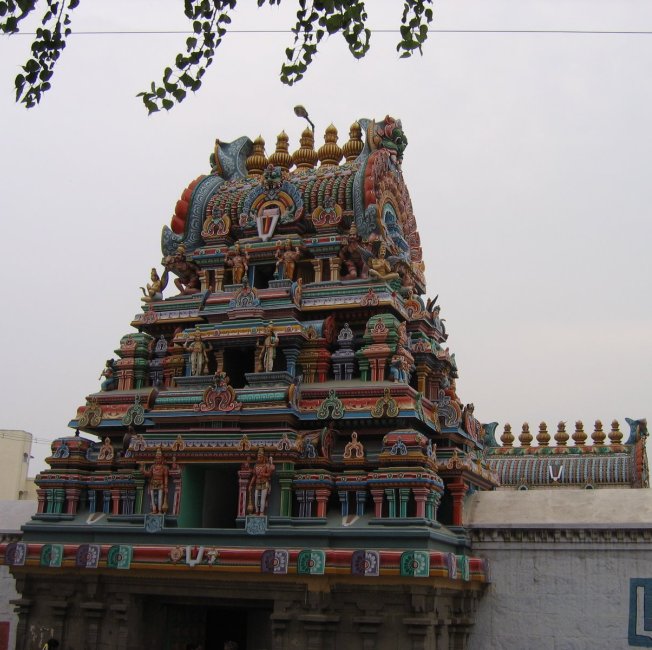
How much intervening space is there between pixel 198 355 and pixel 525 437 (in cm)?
1493

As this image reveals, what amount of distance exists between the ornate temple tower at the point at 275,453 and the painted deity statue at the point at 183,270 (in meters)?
0.05

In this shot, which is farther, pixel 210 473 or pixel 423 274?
pixel 423 274

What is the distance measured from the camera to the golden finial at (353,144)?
1085 inches

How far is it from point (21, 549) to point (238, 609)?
558 centimetres

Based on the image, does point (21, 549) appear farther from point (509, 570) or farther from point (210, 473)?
point (509, 570)

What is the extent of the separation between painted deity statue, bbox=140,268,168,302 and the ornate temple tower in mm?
65

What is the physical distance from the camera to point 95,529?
21.2m

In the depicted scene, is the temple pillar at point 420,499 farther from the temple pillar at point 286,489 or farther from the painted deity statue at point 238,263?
the painted deity statue at point 238,263

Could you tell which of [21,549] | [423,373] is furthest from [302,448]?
[21,549]

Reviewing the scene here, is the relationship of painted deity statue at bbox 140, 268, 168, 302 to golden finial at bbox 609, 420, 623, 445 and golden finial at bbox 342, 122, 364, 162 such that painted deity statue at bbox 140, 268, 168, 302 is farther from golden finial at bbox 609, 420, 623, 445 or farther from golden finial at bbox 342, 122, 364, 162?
golden finial at bbox 609, 420, 623, 445

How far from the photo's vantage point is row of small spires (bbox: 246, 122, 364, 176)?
2767 cm

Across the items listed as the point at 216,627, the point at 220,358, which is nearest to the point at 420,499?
the point at 220,358

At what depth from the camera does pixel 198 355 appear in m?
22.7

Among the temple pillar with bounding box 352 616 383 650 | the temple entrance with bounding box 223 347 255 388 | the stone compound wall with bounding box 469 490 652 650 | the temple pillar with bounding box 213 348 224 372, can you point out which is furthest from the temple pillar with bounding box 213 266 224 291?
the temple pillar with bounding box 352 616 383 650
